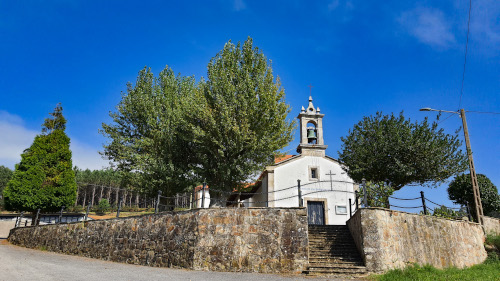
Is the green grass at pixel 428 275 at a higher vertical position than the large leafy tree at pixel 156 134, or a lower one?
lower

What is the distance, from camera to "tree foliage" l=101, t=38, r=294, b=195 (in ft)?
54.4

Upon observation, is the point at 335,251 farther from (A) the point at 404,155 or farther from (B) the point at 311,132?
(B) the point at 311,132

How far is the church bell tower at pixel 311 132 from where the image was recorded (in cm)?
2370

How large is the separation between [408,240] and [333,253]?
9.10 ft

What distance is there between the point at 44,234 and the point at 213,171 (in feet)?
34.7

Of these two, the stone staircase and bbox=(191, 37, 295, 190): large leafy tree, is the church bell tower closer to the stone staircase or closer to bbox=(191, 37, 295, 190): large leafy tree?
bbox=(191, 37, 295, 190): large leafy tree

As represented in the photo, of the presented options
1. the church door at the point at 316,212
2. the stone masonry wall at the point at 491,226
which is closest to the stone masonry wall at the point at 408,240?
the stone masonry wall at the point at 491,226

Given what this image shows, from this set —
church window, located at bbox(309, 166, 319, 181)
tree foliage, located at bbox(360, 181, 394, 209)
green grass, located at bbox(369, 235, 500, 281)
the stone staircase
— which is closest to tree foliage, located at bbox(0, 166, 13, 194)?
church window, located at bbox(309, 166, 319, 181)

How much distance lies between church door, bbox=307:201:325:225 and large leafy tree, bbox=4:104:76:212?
18023 millimetres

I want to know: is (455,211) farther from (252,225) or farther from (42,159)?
(42,159)

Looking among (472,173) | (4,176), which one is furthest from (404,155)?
(4,176)

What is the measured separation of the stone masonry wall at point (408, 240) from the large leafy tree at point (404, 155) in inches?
122

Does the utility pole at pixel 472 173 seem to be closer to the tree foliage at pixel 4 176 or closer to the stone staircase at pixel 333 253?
the stone staircase at pixel 333 253

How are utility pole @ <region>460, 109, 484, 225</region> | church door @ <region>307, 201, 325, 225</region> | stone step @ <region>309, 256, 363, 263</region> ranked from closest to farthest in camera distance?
stone step @ <region>309, 256, 363, 263</region> < utility pole @ <region>460, 109, 484, 225</region> < church door @ <region>307, 201, 325, 225</region>
